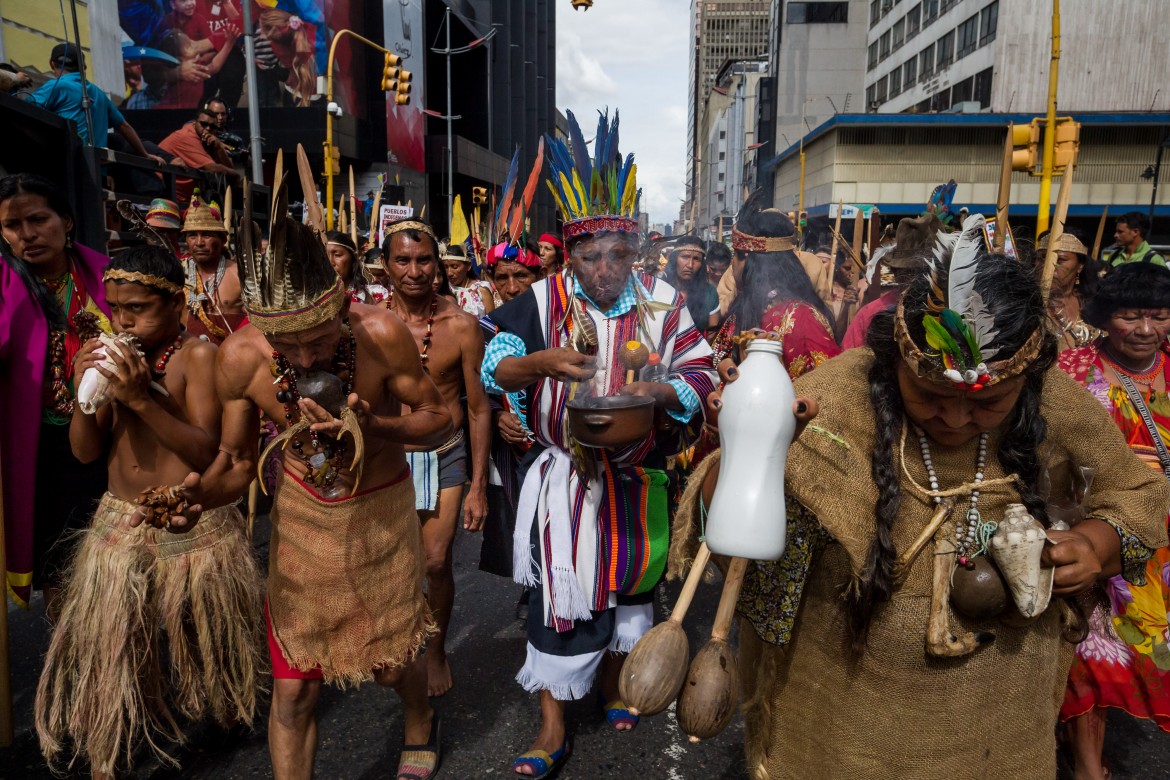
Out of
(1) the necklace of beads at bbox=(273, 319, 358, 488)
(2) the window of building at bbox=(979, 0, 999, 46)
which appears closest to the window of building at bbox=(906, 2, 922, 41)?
(2) the window of building at bbox=(979, 0, 999, 46)

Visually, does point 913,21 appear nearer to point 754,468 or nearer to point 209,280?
point 209,280

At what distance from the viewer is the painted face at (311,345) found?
2299 millimetres

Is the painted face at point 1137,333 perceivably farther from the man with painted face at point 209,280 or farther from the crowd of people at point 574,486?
the man with painted face at point 209,280

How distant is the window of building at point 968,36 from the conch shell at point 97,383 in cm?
4435

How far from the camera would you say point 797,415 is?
60.9 inches

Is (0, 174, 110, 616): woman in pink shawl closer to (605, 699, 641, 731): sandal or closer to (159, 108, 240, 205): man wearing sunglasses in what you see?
(605, 699, 641, 731): sandal

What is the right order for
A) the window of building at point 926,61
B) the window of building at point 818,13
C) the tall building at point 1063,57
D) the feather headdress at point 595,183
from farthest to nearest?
the window of building at point 818,13 < the window of building at point 926,61 < the tall building at point 1063,57 < the feather headdress at point 595,183

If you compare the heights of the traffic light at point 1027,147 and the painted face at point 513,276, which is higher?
the traffic light at point 1027,147

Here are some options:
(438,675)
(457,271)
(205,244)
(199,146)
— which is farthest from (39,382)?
(199,146)

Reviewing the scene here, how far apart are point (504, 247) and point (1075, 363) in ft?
15.0

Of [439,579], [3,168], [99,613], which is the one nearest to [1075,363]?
[439,579]

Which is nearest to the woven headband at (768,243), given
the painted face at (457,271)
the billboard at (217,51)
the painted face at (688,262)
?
the painted face at (688,262)

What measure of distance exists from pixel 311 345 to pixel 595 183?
4.61 ft

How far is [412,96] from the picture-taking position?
3144 centimetres
